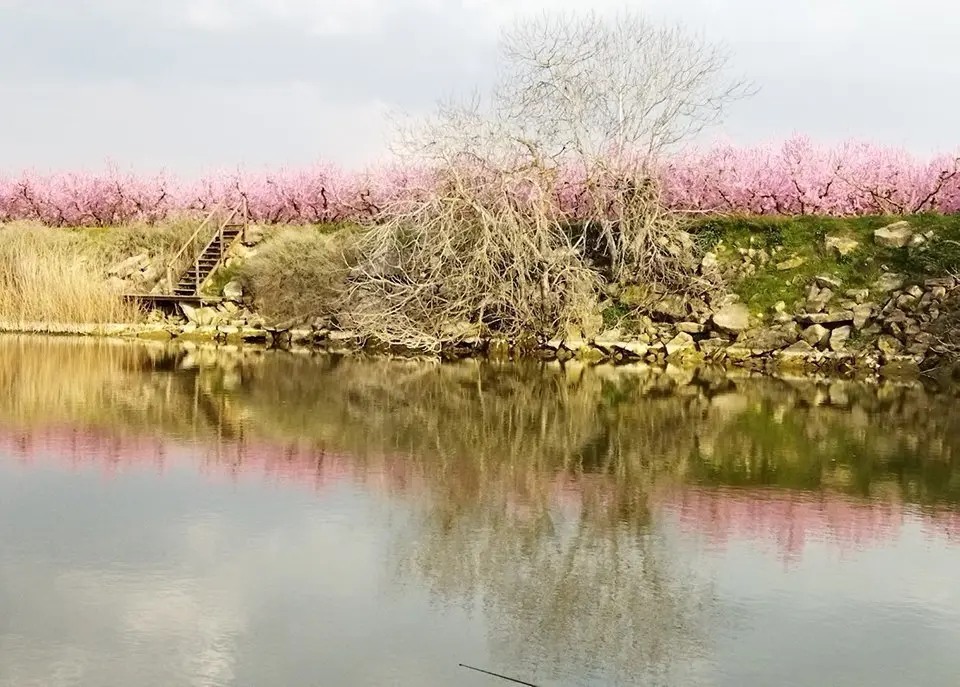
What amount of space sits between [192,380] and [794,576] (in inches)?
562

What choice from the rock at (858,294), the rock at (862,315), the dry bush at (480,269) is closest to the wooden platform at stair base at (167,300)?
the dry bush at (480,269)

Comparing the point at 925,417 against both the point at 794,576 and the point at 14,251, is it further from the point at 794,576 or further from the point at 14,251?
the point at 14,251

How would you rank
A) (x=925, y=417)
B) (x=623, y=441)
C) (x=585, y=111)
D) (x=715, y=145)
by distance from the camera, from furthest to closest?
1. (x=715, y=145)
2. (x=585, y=111)
3. (x=925, y=417)
4. (x=623, y=441)

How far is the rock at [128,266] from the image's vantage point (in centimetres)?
3431

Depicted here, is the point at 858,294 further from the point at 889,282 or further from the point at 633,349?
the point at 633,349

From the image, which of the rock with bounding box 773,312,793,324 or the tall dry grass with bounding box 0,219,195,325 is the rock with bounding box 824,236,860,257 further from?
the tall dry grass with bounding box 0,219,195,325

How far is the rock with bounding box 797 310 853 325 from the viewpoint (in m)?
25.5

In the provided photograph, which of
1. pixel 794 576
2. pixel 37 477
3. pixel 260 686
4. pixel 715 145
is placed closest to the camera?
pixel 260 686

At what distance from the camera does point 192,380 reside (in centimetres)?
1966

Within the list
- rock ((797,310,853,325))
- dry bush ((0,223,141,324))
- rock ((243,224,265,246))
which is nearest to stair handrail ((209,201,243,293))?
rock ((243,224,265,246))

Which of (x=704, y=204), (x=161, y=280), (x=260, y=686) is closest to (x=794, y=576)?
(x=260, y=686)

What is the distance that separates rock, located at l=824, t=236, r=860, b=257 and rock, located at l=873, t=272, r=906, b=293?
4.97 ft

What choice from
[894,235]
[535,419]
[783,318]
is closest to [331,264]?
[783,318]

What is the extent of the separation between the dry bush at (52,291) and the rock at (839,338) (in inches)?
804
